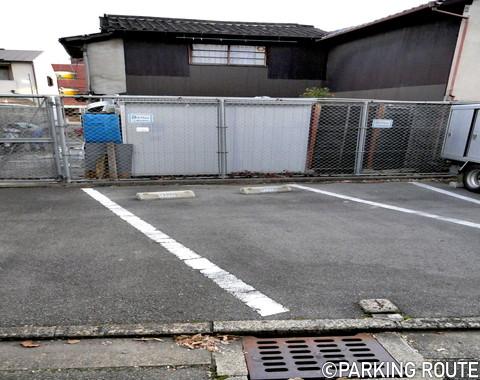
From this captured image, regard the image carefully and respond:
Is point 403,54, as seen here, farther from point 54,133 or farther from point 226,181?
point 54,133

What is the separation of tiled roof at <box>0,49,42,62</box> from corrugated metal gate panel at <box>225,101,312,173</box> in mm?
26033

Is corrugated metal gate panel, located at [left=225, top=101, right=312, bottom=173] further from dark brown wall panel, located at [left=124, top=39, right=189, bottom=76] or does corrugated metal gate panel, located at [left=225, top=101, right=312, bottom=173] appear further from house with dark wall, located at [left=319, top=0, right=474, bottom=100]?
dark brown wall panel, located at [left=124, top=39, right=189, bottom=76]

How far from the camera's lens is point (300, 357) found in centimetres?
247

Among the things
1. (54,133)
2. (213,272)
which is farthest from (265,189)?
(54,133)

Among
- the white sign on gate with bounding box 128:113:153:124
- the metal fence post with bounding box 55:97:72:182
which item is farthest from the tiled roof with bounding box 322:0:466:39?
the metal fence post with bounding box 55:97:72:182

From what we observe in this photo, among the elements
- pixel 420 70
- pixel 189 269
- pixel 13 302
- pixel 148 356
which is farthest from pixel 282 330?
pixel 420 70

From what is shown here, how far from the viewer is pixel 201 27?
569 inches

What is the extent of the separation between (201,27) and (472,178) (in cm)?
1182

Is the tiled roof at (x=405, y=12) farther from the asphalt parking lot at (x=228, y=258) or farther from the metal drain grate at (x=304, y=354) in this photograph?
the metal drain grate at (x=304, y=354)

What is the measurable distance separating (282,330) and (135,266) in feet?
6.09

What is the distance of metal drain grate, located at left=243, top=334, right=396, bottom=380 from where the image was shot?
2.33 m

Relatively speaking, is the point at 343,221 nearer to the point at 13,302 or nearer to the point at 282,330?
the point at 282,330

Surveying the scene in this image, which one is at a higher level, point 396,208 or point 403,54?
point 403,54

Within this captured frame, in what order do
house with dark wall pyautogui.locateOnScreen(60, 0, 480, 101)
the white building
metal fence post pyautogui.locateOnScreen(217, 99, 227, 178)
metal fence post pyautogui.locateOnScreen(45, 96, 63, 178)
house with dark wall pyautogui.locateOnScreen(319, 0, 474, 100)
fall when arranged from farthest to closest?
the white building < house with dark wall pyautogui.locateOnScreen(60, 0, 480, 101) < house with dark wall pyautogui.locateOnScreen(319, 0, 474, 100) < metal fence post pyautogui.locateOnScreen(217, 99, 227, 178) < metal fence post pyautogui.locateOnScreen(45, 96, 63, 178)
